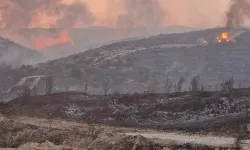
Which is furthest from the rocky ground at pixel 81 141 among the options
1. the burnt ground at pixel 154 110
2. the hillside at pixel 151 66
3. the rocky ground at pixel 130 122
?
the hillside at pixel 151 66

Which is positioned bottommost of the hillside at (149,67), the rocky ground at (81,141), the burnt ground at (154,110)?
the rocky ground at (81,141)

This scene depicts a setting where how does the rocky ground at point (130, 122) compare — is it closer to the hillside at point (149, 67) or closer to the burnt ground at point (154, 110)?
the burnt ground at point (154, 110)

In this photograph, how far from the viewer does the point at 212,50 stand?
18975cm

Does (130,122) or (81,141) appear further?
(130,122)

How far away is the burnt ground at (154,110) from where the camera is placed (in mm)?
57219

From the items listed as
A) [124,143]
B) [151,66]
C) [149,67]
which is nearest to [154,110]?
[124,143]

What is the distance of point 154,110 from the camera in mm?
66062

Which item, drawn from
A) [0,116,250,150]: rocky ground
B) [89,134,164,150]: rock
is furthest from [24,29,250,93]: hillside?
[89,134,164,150]: rock

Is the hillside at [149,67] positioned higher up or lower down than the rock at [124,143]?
higher up

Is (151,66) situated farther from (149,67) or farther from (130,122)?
(130,122)

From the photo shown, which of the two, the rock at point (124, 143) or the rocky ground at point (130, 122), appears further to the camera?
the rocky ground at point (130, 122)

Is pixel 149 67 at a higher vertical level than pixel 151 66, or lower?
lower

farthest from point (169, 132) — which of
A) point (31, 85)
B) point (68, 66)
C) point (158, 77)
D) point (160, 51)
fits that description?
point (160, 51)

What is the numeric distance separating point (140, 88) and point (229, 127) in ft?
306
